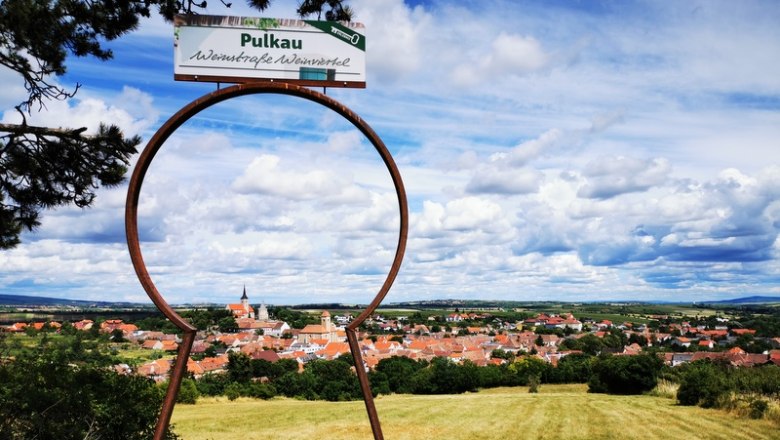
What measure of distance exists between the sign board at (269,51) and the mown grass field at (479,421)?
16.0 m

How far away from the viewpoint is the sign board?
24.6 ft

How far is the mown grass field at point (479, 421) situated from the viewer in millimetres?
22312

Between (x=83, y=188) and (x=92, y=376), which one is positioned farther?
(x=92, y=376)

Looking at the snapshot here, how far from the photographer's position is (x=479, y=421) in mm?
27453

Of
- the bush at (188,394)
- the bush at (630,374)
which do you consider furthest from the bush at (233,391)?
the bush at (630,374)

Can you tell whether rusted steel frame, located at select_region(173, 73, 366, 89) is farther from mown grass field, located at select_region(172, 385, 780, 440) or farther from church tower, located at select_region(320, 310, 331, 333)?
church tower, located at select_region(320, 310, 331, 333)

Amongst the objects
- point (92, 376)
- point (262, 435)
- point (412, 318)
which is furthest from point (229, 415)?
point (412, 318)

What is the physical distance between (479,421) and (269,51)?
23.3 metres

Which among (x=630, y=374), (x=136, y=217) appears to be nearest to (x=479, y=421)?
(x=630, y=374)

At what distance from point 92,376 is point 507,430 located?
57.8 ft

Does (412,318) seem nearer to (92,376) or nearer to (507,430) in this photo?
(507,430)

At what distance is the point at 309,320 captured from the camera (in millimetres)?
113562

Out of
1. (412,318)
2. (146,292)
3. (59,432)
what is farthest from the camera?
(412,318)

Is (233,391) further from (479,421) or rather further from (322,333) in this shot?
(322,333)
